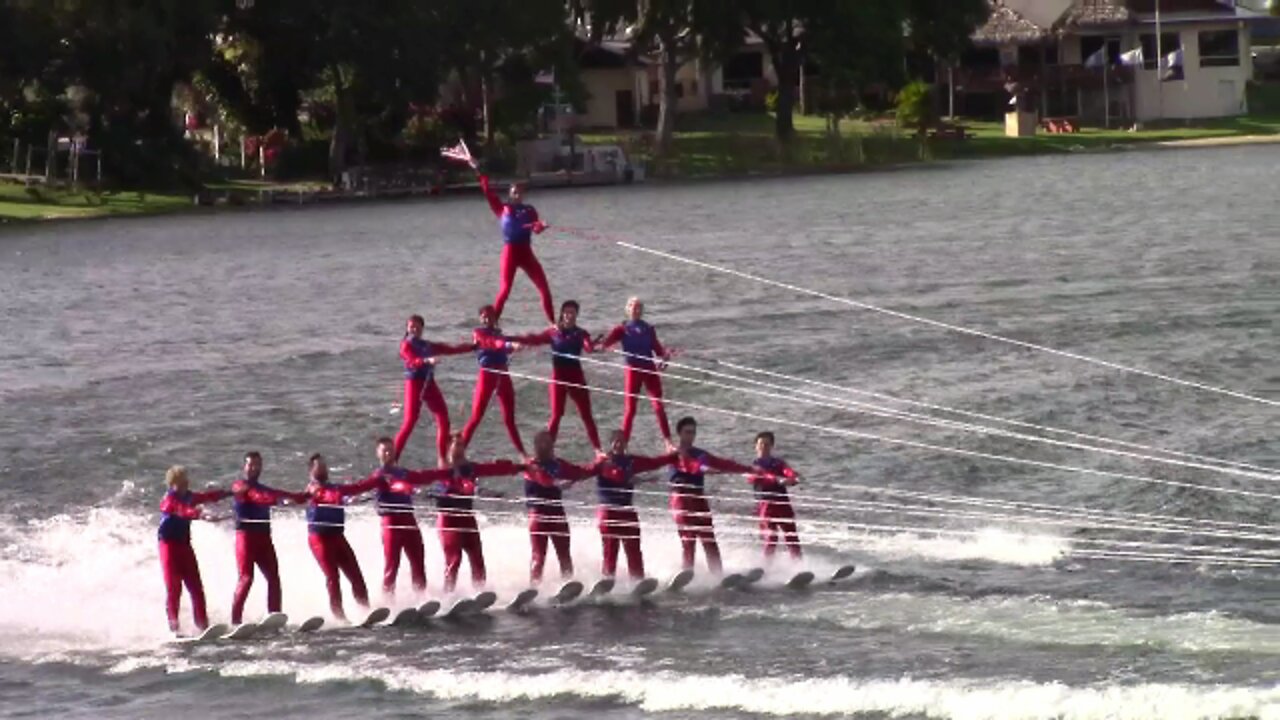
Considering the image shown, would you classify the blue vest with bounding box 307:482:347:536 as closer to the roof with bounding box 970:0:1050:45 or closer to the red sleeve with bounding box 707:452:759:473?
the red sleeve with bounding box 707:452:759:473

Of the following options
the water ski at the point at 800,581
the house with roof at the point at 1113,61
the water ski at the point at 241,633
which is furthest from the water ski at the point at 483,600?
the house with roof at the point at 1113,61

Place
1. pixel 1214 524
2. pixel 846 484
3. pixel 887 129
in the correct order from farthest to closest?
pixel 887 129, pixel 846 484, pixel 1214 524

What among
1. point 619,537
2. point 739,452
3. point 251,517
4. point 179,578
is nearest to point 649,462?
point 619,537

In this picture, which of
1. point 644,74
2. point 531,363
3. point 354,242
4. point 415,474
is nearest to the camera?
point 415,474

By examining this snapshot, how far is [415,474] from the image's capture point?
24203 millimetres

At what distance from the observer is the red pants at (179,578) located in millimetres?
24648

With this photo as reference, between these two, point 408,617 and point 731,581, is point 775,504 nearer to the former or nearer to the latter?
point 731,581

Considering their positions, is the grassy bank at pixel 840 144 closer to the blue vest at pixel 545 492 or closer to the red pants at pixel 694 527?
the red pants at pixel 694 527

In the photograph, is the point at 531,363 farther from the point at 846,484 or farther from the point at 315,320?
the point at 846,484

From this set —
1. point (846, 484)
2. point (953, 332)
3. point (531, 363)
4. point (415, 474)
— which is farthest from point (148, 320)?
point (415, 474)

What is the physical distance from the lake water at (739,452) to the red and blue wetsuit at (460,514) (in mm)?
710

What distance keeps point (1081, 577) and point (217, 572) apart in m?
9.99

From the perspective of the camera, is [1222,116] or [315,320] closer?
[315,320]

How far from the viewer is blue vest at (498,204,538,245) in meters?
26.1
